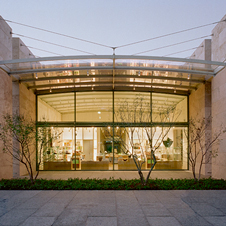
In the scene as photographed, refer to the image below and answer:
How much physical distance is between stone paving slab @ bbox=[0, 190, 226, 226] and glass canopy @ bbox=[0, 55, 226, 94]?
5.65 metres

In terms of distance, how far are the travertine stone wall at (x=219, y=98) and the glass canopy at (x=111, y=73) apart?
1.94 feet

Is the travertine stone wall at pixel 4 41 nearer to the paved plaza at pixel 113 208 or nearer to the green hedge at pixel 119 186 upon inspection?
the green hedge at pixel 119 186

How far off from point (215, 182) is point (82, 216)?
636 cm

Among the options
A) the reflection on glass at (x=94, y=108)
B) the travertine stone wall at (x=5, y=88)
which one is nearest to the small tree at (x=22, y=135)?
the travertine stone wall at (x=5, y=88)

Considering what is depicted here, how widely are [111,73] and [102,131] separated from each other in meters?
4.41

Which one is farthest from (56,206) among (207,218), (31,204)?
(207,218)

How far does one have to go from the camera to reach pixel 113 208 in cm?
691

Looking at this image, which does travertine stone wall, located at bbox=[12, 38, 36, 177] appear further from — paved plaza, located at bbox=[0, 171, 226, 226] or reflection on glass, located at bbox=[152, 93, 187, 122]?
reflection on glass, located at bbox=[152, 93, 187, 122]

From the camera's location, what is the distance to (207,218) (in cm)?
608

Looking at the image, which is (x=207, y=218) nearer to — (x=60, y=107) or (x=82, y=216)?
(x=82, y=216)

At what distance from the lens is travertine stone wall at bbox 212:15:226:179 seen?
11825mm

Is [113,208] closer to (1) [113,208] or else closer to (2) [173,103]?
(1) [113,208]

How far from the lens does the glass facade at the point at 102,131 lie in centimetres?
1639

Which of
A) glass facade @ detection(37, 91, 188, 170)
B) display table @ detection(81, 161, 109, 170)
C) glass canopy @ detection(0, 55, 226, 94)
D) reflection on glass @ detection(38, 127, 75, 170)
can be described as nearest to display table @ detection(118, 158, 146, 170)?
glass facade @ detection(37, 91, 188, 170)
